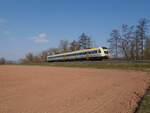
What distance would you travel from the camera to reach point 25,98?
6688 millimetres

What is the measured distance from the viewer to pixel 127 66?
2038 centimetres

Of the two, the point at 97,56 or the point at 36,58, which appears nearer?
the point at 97,56

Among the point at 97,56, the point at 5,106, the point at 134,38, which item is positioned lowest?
the point at 5,106

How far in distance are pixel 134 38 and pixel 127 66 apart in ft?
51.4

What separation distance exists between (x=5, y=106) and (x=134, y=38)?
111ft

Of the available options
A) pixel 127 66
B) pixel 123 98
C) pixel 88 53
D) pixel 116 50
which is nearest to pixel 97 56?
pixel 88 53

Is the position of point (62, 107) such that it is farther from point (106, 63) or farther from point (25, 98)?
point (106, 63)

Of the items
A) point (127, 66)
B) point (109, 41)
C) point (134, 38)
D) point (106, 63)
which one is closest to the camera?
point (127, 66)

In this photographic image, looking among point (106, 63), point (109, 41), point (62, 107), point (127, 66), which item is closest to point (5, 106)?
point (62, 107)

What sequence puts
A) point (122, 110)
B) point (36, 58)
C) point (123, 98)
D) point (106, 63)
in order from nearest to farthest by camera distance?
point (122, 110) < point (123, 98) < point (106, 63) < point (36, 58)

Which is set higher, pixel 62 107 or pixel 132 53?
pixel 132 53

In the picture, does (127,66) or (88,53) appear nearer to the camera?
(127,66)

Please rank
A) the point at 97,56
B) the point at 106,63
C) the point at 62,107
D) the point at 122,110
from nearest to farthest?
the point at 122,110 < the point at 62,107 < the point at 106,63 < the point at 97,56

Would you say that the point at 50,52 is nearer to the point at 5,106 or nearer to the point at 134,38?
the point at 134,38
